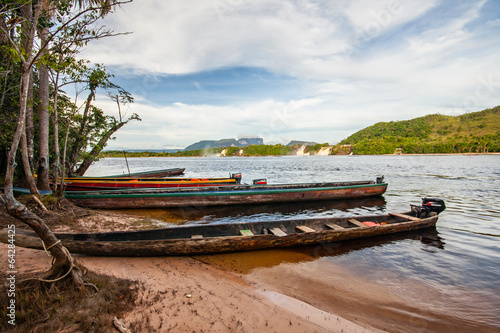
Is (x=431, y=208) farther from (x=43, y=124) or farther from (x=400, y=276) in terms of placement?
(x=43, y=124)

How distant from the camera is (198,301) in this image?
149 inches

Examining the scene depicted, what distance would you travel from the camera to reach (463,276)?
18.6ft

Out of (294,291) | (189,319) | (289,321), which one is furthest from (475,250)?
(189,319)

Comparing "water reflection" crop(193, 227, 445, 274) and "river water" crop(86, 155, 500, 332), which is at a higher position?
"water reflection" crop(193, 227, 445, 274)

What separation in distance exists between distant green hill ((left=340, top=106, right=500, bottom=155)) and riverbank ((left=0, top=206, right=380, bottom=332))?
114m

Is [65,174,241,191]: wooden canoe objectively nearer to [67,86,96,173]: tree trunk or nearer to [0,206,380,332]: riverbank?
[67,86,96,173]: tree trunk

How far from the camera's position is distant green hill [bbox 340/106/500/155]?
294 feet

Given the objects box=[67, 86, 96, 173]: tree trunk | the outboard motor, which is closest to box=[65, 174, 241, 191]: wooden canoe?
box=[67, 86, 96, 173]: tree trunk

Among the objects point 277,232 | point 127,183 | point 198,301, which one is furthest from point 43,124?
point 277,232

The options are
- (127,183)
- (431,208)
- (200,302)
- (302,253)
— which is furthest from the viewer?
(127,183)

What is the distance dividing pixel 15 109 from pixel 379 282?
15.3 meters

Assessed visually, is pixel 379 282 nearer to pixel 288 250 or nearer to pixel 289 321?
pixel 288 250

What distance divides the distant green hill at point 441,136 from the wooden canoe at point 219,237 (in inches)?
4286

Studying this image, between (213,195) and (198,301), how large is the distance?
835 centimetres
